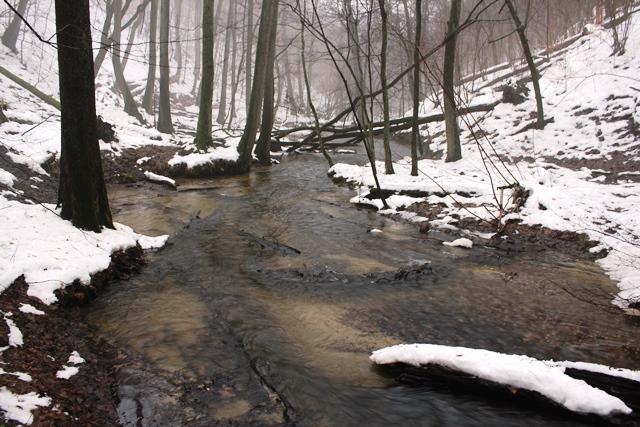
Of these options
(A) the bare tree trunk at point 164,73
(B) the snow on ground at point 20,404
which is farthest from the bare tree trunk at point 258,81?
(B) the snow on ground at point 20,404

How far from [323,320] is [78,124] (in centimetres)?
372

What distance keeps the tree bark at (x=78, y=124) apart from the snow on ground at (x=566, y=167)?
15.2ft

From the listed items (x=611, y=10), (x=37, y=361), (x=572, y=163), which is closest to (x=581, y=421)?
(x=37, y=361)

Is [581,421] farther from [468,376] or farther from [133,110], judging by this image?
[133,110]

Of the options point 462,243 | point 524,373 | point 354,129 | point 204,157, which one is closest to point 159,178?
point 204,157

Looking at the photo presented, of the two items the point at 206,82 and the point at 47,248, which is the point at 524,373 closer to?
Answer: the point at 47,248

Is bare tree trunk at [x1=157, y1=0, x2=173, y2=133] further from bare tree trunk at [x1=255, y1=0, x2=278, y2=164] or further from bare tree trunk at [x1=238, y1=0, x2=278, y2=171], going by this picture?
bare tree trunk at [x1=238, y1=0, x2=278, y2=171]

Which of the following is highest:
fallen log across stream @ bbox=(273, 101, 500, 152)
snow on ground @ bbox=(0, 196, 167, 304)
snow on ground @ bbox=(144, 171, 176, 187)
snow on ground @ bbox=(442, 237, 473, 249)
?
fallen log across stream @ bbox=(273, 101, 500, 152)

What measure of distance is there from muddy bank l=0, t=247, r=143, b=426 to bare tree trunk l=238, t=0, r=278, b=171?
9.55 metres

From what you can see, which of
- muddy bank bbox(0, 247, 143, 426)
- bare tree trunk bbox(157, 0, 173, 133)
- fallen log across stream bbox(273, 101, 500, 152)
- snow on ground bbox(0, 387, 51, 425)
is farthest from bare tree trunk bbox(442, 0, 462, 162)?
bare tree trunk bbox(157, 0, 173, 133)

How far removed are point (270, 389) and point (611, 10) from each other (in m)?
17.6

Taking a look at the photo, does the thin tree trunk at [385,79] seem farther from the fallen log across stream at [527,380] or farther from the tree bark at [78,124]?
the fallen log across stream at [527,380]

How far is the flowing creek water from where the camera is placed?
3271 mm

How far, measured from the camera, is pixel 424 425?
10.3 ft
